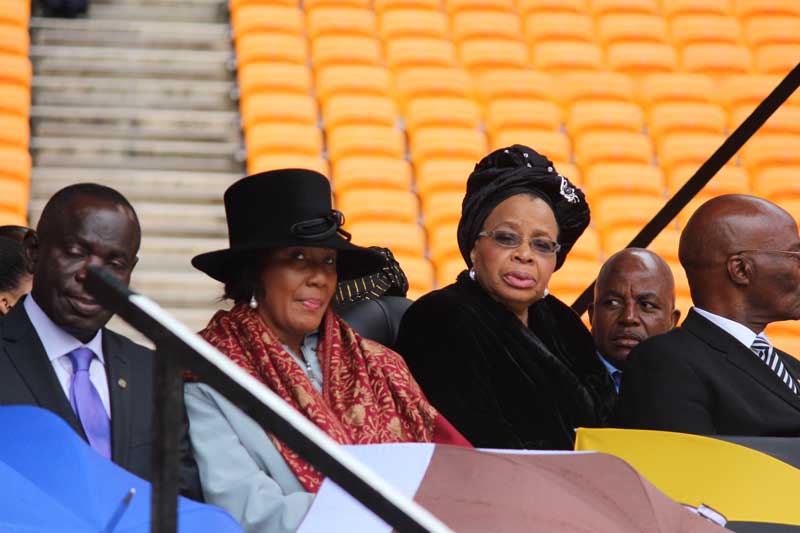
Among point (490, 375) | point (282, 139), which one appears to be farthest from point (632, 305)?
point (282, 139)

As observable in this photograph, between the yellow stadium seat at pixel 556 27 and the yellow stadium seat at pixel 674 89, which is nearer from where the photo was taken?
the yellow stadium seat at pixel 674 89

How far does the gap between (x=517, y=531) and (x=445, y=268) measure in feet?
13.0

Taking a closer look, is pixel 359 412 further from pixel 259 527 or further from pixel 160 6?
pixel 160 6

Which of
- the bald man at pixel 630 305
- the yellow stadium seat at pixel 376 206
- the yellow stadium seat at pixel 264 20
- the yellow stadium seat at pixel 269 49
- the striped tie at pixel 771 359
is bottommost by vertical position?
the striped tie at pixel 771 359

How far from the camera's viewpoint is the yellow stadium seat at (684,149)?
6.75 metres

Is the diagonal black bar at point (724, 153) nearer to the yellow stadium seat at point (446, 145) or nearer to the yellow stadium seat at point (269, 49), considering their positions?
the yellow stadium seat at point (446, 145)

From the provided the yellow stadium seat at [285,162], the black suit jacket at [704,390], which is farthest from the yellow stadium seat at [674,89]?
the black suit jacket at [704,390]

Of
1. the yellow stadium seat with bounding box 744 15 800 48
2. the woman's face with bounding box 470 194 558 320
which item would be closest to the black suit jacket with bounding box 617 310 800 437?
the woman's face with bounding box 470 194 558 320

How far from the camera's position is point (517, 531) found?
5.77 ft

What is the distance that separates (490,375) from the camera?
2660 mm

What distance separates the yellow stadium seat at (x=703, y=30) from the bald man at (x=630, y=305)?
4555 millimetres

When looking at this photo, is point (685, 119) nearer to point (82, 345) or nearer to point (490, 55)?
point (490, 55)

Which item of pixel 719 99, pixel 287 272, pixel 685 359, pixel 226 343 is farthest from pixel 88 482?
pixel 719 99

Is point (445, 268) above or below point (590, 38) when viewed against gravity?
below
